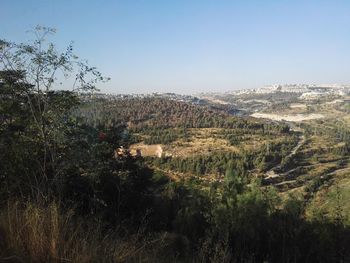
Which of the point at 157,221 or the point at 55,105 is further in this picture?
the point at 157,221

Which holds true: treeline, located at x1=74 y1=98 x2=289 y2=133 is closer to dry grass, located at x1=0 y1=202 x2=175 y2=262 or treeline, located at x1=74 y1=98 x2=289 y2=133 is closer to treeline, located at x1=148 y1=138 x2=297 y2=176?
treeline, located at x1=148 y1=138 x2=297 y2=176

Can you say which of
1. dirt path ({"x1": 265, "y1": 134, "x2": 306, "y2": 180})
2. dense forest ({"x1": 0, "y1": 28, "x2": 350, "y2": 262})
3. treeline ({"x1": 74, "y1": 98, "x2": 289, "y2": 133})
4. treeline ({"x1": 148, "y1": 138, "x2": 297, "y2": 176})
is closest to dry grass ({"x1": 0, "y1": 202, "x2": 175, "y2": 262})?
dense forest ({"x1": 0, "y1": 28, "x2": 350, "y2": 262})

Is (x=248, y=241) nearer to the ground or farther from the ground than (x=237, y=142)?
farther from the ground

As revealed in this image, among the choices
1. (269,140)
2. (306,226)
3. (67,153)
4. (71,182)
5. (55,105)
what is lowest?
(269,140)

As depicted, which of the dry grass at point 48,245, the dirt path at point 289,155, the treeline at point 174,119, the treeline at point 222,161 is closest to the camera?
the dry grass at point 48,245

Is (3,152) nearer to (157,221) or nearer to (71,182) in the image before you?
(71,182)

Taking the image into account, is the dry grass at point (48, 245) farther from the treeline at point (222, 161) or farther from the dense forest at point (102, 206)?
the treeline at point (222, 161)

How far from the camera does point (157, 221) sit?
84.4 feet

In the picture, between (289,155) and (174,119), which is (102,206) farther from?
(174,119)

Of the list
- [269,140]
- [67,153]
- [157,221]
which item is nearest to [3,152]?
[67,153]

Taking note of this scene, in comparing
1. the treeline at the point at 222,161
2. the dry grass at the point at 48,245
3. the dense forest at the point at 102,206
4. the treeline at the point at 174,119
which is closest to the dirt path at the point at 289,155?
the treeline at the point at 222,161

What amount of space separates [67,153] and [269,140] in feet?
349

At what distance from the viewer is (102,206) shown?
1501 cm

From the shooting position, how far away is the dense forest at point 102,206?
12.9ft
